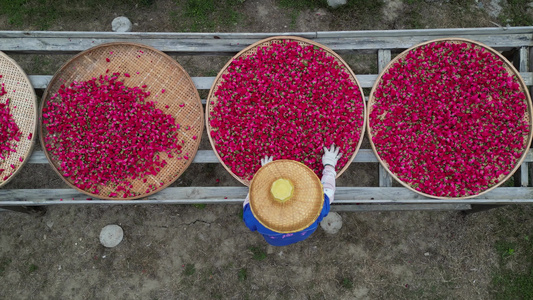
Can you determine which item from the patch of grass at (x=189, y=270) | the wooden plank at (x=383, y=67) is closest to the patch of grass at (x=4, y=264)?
the patch of grass at (x=189, y=270)

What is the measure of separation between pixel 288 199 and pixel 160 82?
186 cm

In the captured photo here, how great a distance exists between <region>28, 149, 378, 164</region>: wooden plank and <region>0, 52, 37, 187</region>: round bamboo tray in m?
0.08

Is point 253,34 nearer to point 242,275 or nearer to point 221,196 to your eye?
point 221,196

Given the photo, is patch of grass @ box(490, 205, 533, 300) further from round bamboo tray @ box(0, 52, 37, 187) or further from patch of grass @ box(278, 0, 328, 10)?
round bamboo tray @ box(0, 52, 37, 187)

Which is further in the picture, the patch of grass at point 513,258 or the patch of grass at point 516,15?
the patch of grass at point 516,15

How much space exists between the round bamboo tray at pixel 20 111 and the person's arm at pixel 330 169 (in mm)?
2815

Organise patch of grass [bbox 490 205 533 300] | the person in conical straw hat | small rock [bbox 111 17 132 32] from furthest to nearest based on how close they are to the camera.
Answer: small rock [bbox 111 17 132 32]
patch of grass [bbox 490 205 533 300]
the person in conical straw hat

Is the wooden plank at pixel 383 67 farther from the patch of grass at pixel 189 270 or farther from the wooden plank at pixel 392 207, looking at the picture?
the patch of grass at pixel 189 270

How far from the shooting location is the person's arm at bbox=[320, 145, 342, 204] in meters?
2.75

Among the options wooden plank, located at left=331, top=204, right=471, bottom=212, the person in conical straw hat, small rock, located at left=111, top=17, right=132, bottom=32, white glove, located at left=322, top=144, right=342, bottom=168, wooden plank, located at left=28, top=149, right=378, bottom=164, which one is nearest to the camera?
the person in conical straw hat

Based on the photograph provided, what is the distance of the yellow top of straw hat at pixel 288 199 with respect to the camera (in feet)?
7.39

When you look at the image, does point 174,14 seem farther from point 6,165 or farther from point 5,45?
point 6,165

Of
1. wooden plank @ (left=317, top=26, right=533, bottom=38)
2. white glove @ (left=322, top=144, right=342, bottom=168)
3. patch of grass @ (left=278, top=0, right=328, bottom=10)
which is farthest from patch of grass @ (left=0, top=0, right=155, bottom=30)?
white glove @ (left=322, top=144, right=342, bottom=168)

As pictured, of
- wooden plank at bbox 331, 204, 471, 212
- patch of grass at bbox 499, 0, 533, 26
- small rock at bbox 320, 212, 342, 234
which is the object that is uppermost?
patch of grass at bbox 499, 0, 533, 26
